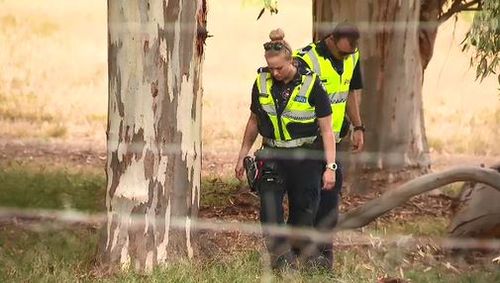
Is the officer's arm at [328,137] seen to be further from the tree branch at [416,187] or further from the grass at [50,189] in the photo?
the grass at [50,189]

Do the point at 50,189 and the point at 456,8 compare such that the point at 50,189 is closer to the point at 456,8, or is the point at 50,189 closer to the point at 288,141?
the point at 288,141

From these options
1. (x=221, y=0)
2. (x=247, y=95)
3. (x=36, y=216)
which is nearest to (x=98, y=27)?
(x=221, y=0)

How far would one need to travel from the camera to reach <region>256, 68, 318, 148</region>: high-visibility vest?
19.6 feet

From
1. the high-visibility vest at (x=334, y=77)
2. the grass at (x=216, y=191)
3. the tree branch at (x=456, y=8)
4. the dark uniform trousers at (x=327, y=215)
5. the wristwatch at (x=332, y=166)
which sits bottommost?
the grass at (x=216, y=191)

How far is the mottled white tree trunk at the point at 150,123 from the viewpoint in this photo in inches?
236

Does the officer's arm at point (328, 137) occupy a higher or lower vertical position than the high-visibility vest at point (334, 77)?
lower

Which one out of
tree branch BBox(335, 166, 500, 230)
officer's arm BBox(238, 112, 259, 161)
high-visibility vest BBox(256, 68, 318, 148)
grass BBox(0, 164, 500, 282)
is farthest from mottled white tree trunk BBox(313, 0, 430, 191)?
high-visibility vest BBox(256, 68, 318, 148)

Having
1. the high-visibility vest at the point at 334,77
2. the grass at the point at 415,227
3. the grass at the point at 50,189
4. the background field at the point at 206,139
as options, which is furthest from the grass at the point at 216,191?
the high-visibility vest at the point at 334,77

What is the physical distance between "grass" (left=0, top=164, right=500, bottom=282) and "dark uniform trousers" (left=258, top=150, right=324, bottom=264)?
18 centimetres

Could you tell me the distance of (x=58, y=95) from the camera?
38.6ft

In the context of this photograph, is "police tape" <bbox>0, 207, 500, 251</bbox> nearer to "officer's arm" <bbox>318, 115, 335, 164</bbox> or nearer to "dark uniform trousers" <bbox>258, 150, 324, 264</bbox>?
"dark uniform trousers" <bbox>258, 150, 324, 264</bbox>

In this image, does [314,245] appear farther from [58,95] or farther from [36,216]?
[58,95]

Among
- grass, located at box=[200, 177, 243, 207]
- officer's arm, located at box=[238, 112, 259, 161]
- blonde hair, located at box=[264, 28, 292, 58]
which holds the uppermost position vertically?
blonde hair, located at box=[264, 28, 292, 58]

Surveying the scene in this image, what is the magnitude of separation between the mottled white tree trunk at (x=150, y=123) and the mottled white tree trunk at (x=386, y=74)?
3299 mm
